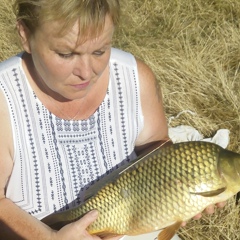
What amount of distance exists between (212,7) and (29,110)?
→ 259cm

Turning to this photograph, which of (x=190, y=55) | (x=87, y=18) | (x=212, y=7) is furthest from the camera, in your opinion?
(x=212, y=7)

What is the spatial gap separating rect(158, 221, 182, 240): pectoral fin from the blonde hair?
Result: 676mm

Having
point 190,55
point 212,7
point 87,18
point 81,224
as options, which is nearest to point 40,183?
point 81,224

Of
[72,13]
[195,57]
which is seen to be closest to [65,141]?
[72,13]

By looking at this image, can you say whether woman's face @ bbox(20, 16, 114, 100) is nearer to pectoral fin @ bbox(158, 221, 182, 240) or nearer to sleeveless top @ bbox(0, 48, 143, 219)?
sleeveless top @ bbox(0, 48, 143, 219)

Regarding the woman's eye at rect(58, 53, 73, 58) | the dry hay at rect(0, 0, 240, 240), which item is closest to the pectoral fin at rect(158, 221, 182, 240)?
the woman's eye at rect(58, 53, 73, 58)

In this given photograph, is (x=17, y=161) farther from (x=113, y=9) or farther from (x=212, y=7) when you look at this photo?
(x=212, y=7)

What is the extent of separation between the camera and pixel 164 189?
1883 millimetres

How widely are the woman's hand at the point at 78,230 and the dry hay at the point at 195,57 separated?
963 mm

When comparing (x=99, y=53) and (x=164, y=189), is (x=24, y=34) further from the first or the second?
(x=164, y=189)

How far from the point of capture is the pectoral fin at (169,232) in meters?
1.90

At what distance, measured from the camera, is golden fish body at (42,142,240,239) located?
184cm

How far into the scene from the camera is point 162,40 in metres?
3.97

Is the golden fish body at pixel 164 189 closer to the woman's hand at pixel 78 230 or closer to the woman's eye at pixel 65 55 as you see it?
the woman's hand at pixel 78 230
